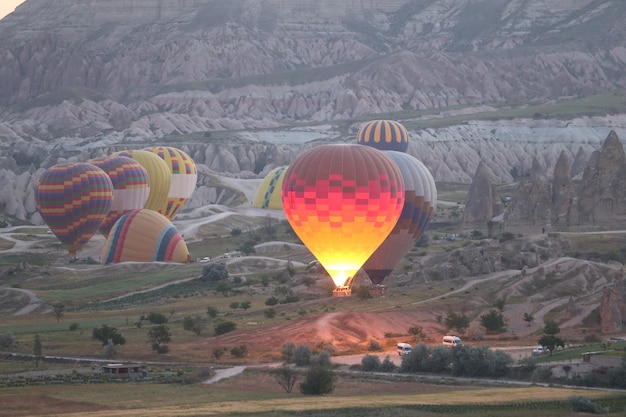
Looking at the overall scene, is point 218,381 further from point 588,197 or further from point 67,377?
point 588,197

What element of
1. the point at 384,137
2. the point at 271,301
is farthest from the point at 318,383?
the point at 384,137

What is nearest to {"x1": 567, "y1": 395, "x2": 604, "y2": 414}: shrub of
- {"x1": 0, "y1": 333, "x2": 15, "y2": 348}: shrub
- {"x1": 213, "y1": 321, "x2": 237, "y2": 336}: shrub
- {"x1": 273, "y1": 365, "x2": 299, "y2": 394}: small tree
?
{"x1": 273, "y1": 365, "x2": 299, "y2": 394}: small tree

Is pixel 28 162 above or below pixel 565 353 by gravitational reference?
above

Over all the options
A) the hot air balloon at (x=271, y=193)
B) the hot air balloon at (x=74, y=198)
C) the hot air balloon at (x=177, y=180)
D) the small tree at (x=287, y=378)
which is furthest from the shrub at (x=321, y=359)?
the hot air balloon at (x=271, y=193)

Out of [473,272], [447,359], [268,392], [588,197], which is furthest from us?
[588,197]

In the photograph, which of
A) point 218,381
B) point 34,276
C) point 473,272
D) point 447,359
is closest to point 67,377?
point 218,381

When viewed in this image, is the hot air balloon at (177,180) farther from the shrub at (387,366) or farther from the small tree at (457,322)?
the shrub at (387,366)
